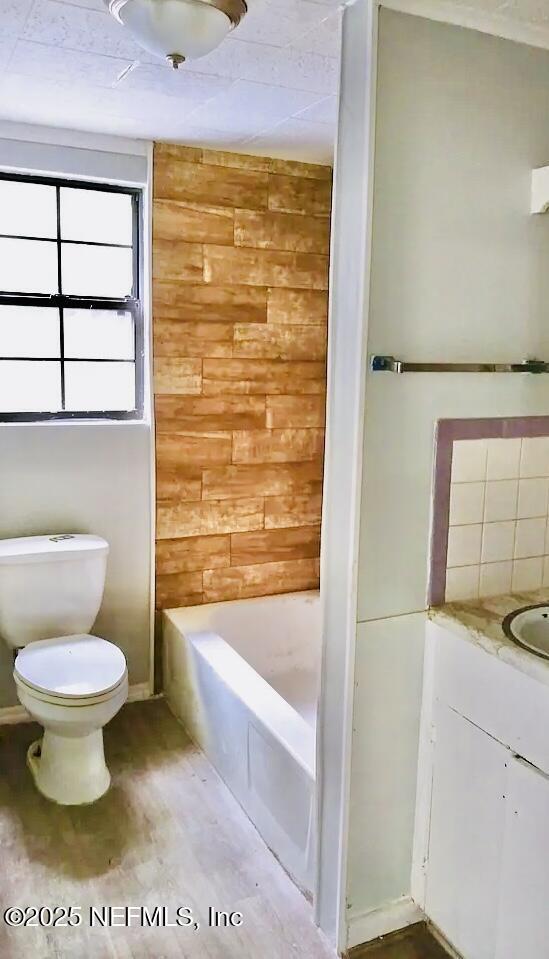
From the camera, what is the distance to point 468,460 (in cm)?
187

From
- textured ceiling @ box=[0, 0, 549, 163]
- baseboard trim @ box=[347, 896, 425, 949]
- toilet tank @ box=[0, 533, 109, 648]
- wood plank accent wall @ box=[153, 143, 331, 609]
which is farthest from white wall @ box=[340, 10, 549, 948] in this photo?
wood plank accent wall @ box=[153, 143, 331, 609]

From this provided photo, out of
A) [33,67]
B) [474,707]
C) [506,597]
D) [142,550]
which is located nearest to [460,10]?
[33,67]

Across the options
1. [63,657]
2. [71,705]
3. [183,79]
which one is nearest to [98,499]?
[63,657]

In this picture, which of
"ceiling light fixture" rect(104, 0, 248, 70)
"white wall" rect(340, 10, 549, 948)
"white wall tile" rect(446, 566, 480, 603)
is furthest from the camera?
"white wall tile" rect(446, 566, 480, 603)

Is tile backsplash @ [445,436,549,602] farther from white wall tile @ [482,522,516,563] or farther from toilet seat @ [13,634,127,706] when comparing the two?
toilet seat @ [13,634,127,706]

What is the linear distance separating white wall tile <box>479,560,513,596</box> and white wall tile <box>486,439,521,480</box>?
9.3 inches

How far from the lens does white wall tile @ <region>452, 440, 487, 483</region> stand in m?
1.85

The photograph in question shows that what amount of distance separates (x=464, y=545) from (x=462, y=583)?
102 mm

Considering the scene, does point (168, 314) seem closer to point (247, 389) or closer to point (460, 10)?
point (247, 389)

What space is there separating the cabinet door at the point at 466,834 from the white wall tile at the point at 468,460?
22.5 inches

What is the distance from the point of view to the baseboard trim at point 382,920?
191cm

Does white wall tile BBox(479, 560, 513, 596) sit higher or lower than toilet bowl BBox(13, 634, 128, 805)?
higher

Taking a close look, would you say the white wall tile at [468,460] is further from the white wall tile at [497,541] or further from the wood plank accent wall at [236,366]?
the wood plank accent wall at [236,366]

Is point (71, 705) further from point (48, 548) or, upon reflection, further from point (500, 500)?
point (500, 500)
